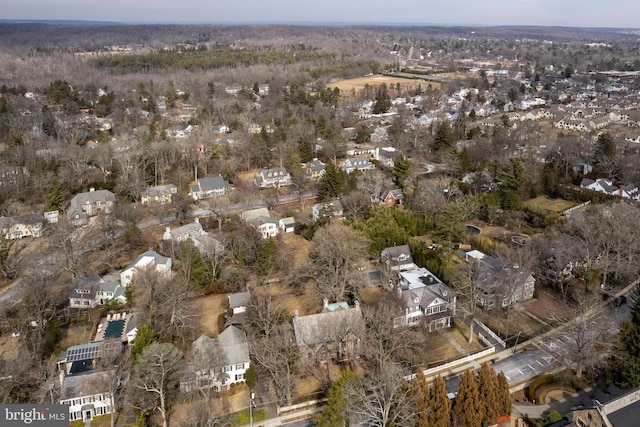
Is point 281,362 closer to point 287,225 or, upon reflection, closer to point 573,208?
point 287,225

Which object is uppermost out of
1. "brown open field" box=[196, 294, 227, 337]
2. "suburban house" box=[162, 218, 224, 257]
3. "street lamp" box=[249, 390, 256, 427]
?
"suburban house" box=[162, 218, 224, 257]

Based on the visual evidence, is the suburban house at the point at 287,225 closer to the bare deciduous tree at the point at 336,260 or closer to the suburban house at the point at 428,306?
the bare deciduous tree at the point at 336,260

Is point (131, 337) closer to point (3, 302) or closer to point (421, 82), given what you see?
point (3, 302)

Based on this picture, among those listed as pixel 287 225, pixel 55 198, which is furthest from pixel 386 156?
pixel 55 198

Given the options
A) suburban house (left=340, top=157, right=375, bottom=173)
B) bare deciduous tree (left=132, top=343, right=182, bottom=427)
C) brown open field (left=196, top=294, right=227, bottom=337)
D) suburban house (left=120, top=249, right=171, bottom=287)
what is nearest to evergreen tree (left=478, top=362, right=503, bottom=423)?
bare deciduous tree (left=132, top=343, right=182, bottom=427)

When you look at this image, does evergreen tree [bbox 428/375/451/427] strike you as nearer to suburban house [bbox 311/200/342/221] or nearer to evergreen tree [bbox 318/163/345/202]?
suburban house [bbox 311/200/342/221]

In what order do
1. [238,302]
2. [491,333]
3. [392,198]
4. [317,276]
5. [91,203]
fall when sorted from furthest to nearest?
[392,198] → [91,203] → [317,276] → [238,302] → [491,333]

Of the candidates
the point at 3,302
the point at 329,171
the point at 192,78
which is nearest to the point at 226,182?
the point at 329,171
